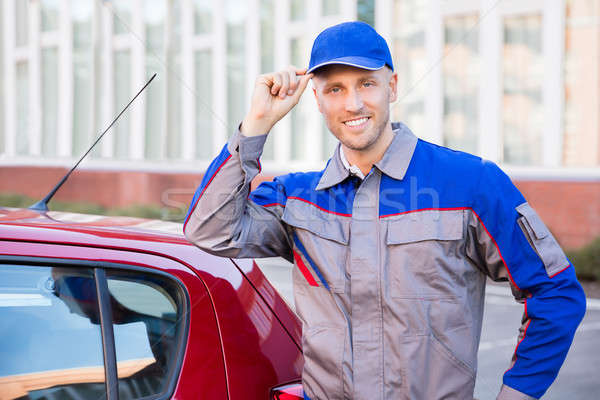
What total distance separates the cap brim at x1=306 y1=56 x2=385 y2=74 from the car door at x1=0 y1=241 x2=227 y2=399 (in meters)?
0.70

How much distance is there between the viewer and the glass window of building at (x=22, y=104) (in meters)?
16.2

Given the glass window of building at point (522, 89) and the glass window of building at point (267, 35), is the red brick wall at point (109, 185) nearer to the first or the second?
the glass window of building at point (522, 89)

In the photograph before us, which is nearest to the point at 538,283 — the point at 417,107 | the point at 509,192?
the point at 509,192

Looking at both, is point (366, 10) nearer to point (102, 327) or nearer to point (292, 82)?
point (292, 82)

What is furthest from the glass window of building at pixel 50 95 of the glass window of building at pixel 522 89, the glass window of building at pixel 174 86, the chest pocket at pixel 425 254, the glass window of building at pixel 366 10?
the chest pocket at pixel 425 254

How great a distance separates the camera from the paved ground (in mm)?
4875

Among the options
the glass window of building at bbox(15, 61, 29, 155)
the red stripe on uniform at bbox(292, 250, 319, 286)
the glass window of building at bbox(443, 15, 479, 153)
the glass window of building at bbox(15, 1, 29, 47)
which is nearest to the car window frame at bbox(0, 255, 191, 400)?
the red stripe on uniform at bbox(292, 250, 319, 286)

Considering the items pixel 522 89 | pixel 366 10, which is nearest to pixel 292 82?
pixel 522 89

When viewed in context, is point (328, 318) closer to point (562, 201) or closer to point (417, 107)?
point (562, 201)

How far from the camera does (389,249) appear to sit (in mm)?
1747

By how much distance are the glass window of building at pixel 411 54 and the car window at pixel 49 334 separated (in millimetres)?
10731

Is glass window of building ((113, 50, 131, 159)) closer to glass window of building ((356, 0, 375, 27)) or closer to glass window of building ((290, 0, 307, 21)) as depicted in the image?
glass window of building ((290, 0, 307, 21))

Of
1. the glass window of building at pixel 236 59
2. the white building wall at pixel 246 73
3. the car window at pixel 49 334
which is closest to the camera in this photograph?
the car window at pixel 49 334

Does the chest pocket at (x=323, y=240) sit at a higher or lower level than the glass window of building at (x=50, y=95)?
lower
